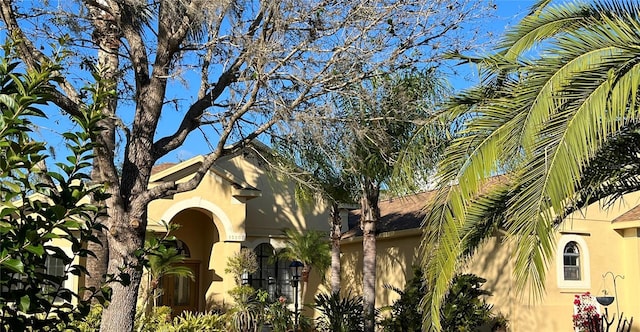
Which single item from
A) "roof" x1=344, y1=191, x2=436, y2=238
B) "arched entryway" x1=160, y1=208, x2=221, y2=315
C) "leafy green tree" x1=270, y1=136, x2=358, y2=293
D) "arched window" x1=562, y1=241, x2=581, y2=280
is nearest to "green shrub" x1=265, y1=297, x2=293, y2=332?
"arched entryway" x1=160, y1=208, x2=221, y2=315

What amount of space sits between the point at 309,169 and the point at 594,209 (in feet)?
35.2

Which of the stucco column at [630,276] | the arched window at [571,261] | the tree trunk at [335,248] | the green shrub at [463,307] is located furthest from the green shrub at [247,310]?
the stucco column at [630,276]

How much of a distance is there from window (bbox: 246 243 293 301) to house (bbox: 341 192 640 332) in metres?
3.70

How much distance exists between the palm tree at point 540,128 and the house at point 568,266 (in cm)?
883

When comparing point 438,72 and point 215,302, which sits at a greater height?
point 438,72

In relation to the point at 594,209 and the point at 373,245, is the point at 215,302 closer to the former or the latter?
the point at 373,245

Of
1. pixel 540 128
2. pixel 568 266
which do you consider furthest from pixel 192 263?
pixel 540 128

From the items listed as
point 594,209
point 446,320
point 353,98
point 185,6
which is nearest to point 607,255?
point 594,209

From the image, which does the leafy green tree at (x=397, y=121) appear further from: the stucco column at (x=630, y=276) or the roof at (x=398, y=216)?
the stucco column at (x=630, y=276)

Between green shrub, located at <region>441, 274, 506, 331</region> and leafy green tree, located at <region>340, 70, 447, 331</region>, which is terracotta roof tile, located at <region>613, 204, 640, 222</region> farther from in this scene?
leafy green tree, located at <region>340, 70, 447, 331</region>

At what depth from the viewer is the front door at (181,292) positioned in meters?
22.2

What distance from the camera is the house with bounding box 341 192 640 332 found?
17812mm

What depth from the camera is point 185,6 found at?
9.95 m

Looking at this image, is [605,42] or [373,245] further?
[373,245]
